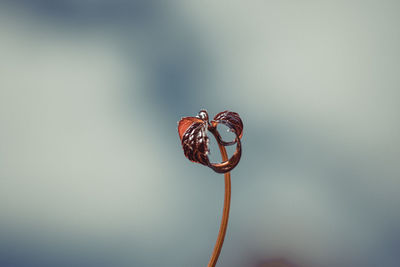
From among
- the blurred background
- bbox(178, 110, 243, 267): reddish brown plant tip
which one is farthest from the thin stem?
the blurred background

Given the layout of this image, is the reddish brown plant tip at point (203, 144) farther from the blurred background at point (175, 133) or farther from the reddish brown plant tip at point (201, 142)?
the blurred background at point (175, 133)

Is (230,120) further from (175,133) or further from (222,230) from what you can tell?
(175,133)

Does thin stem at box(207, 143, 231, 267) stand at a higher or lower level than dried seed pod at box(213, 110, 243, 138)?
lower

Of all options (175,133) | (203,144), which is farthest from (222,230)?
(175,133)

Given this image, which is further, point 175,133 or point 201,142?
point 175,133

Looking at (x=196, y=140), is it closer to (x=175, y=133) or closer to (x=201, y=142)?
(x=201, y=142)

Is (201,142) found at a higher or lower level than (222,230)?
higher

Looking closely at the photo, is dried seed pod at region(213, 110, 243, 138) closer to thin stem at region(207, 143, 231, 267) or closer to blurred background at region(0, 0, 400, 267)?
thin stem at region(207, 143, 231, 267)

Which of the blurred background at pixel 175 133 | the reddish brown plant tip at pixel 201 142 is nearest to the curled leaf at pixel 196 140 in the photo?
the reddish brown plant tip at pixel 201 142

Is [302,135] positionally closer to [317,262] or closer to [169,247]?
[317,262]
